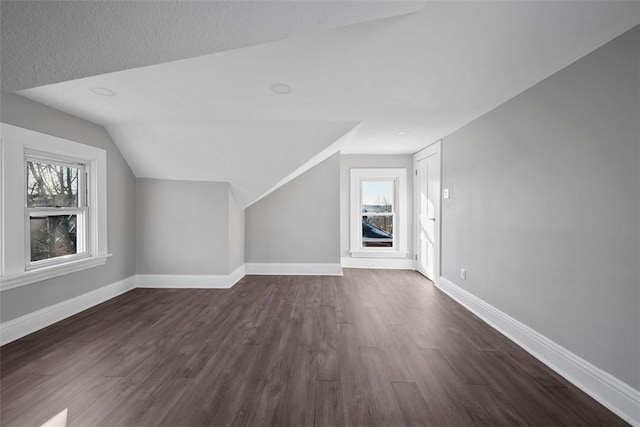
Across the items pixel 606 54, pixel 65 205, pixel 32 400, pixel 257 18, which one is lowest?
pixel 32 400

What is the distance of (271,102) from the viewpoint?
292cm

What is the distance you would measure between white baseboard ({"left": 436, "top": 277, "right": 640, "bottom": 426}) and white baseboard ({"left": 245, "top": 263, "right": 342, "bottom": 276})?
2.58m

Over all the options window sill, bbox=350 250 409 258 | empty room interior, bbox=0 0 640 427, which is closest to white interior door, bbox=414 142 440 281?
empty room interior, bbox=0 0 640 427

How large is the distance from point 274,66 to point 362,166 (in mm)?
3867

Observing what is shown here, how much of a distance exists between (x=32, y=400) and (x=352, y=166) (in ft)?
16.9

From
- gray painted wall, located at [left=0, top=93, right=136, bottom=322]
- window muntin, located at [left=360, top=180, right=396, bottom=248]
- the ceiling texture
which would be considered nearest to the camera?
the ceiling texture

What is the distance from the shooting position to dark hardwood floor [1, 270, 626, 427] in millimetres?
1715

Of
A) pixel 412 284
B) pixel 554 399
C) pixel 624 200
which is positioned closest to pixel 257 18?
pixel 624 200

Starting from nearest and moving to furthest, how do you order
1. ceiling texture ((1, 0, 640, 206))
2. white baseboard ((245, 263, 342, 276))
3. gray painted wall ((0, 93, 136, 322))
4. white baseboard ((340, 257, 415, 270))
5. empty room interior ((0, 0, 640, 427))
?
ceiling texture ((1, 0, 640, 206)) → empty room interior ((0, 0, 640, 427)) → gray painted wall ((0, 93, 136, 322)) → white baseboard ((245, 263, 342, 276)) → white baseboard ((340, 257, 415, 270))

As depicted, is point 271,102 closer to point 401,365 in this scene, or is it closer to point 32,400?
point 401,365

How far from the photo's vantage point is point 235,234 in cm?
482

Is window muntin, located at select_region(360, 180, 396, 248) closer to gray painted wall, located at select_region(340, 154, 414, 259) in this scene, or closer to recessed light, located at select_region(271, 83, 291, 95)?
gray painted wall, located at select_region(340, 154, 414, 259)

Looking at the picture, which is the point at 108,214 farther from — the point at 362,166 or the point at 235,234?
the point at 362,166

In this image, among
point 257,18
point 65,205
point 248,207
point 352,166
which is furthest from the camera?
point 352,166
